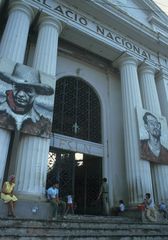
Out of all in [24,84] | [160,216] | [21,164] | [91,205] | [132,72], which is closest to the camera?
[21,164]

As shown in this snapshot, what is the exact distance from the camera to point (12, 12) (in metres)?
10.1

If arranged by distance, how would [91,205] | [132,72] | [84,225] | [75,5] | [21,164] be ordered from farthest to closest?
[132,72], [75,5], [91,205], [21,164], [84,225]

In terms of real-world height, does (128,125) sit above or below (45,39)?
below

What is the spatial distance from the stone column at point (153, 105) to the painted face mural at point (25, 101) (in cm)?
568

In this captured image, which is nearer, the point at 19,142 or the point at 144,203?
the point at 19,142

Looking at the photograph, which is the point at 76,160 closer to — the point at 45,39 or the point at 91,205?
the point at 91,205

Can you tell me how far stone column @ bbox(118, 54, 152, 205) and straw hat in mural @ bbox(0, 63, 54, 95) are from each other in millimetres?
4247

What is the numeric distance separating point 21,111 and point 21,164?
5.79ft

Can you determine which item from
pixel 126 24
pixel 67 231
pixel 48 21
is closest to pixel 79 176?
pixel 67 231

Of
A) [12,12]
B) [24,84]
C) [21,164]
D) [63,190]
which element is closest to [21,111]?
[24,84]

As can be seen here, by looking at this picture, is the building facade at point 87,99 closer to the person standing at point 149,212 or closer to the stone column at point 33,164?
the stone column at point 33,164

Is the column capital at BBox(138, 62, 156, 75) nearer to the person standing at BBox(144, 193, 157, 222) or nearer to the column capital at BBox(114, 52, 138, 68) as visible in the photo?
the column capital at BBox(114, 52, 138, 68)

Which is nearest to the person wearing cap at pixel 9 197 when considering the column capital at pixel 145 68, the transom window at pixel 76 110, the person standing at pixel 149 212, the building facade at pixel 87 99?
the building facade at pixel 87 99

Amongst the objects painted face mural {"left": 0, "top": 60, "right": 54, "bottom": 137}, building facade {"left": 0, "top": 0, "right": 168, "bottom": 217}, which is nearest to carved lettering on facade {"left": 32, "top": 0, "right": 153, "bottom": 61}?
building facade {"left": 0, "top": 0, "right": 168, "bottom": 217}
